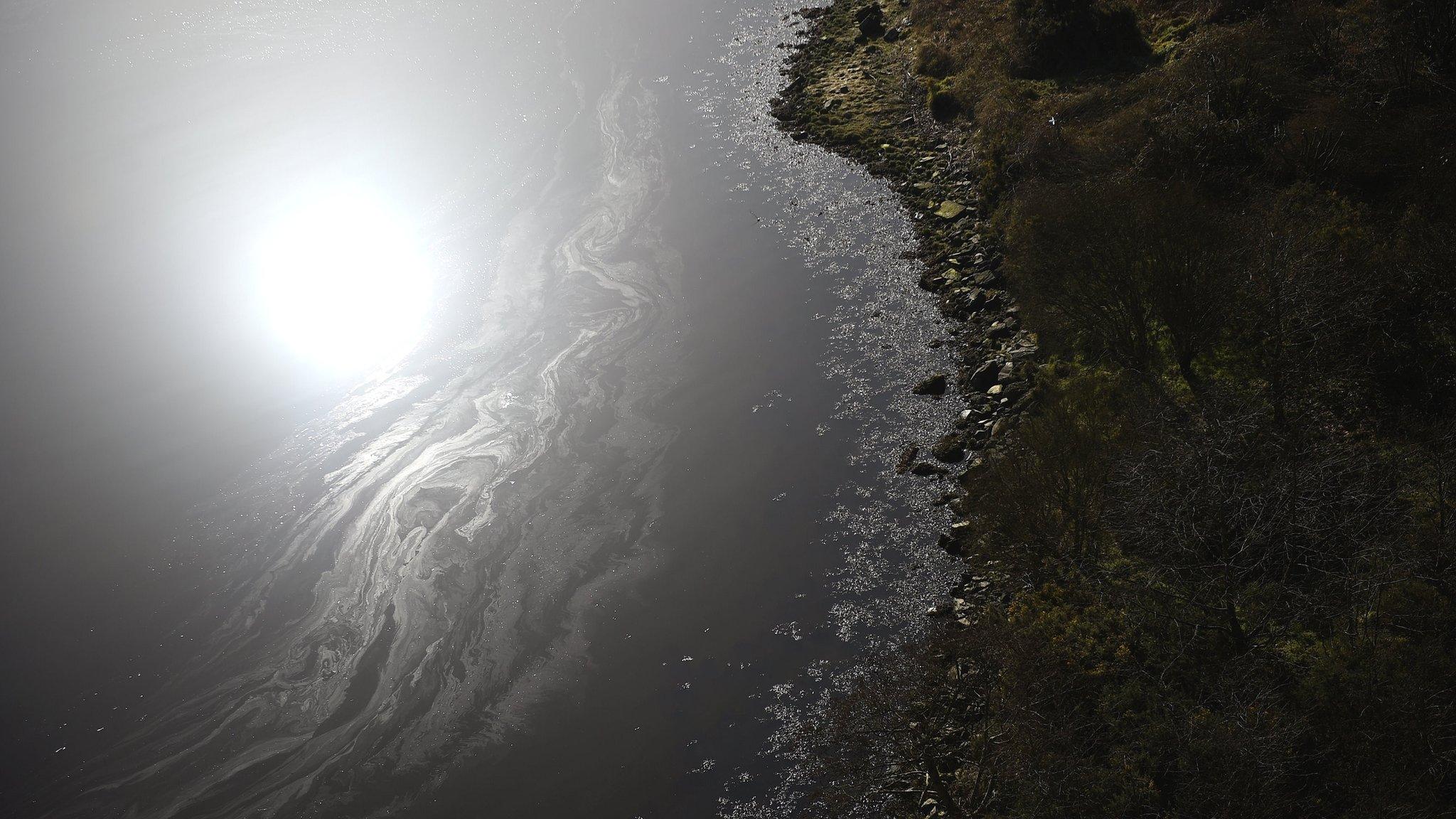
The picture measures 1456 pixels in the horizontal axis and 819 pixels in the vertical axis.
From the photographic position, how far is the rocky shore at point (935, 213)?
14.7 m

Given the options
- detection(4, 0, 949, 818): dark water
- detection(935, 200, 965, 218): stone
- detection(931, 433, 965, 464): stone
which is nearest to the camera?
detection(4, 0, 949, 818): dark water

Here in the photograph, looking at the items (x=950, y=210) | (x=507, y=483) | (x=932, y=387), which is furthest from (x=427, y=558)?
(x=950, y=210)

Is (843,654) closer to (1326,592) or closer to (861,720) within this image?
(861,720)

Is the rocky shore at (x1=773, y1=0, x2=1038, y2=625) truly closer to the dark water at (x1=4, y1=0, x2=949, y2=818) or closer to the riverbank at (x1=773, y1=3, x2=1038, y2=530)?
the riverbank at (x1=773, y1=3, x2=1038, y2=530)

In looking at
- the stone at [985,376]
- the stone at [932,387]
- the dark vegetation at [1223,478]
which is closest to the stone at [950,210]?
the dark vegetation at [1223,478]

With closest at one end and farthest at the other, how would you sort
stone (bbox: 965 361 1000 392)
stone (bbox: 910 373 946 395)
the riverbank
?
1. the riverbank
2. stone (bbox: 965 361 1000 392)
3. stone (bbox: 910 373 946 395)

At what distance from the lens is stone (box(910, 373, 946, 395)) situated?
1598 centimetres

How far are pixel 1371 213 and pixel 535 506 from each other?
49.1 feet

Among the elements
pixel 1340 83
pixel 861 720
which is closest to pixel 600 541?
pixel 861 720

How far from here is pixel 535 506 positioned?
55.9 feet

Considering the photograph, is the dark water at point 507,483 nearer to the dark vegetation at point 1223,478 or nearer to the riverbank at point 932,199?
the riverbank at point 932,199

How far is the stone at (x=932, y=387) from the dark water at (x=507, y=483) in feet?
1.39

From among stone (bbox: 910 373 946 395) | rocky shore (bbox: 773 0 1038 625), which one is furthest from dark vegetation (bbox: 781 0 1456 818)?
stone (bbox: 910 373 946 395)

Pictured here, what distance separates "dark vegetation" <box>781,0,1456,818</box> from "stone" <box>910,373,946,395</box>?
5.78 feet
